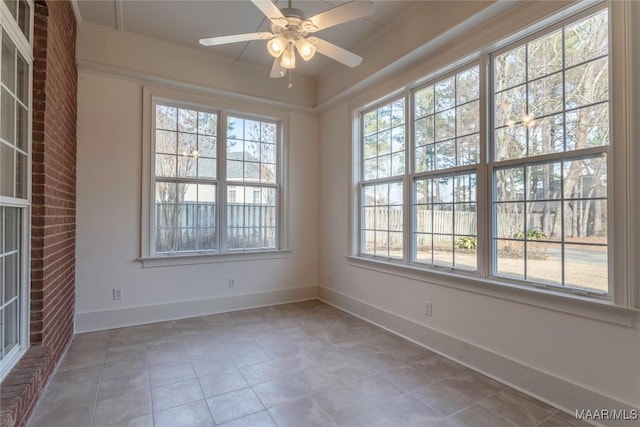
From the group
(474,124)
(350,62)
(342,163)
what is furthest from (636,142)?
(342,163)

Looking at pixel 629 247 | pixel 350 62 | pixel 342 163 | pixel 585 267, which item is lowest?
pixel 585 267

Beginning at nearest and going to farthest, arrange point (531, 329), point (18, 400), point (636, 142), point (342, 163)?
point (18, 400)
point (636, 142)
point (531, 329)
point (342, 163)

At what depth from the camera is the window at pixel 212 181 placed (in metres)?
3.85

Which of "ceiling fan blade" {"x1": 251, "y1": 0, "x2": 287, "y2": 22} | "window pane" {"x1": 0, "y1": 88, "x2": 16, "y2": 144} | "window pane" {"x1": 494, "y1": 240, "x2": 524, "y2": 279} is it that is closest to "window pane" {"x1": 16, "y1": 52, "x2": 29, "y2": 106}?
"window pane" {"x1": 0, "y1": 88, "x2": 16, "y2": 144}

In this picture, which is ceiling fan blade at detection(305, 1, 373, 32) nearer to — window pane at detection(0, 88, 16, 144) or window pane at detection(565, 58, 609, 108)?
window pane at detection(565, 58, 609, 108)

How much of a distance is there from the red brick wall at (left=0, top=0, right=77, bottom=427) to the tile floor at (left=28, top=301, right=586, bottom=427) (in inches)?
10.9

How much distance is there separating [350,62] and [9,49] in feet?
7.09

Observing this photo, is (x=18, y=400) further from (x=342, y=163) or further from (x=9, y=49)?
(x=342, y=163)

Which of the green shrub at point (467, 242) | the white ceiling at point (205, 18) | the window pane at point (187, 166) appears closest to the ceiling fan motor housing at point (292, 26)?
the white ceiling at point (205, 18)

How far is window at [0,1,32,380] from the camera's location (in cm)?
184

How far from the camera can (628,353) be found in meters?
1.84

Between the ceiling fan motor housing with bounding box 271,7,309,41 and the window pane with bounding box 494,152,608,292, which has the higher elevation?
the ceiling fan motor housing with bounding box 271,7,309,41

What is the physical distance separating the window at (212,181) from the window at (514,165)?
70.2 inches

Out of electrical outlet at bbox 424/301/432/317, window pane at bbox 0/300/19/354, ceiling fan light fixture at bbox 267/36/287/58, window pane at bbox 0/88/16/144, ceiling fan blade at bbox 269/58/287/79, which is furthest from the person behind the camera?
electrical outlet at bbox 424/301/432/317
